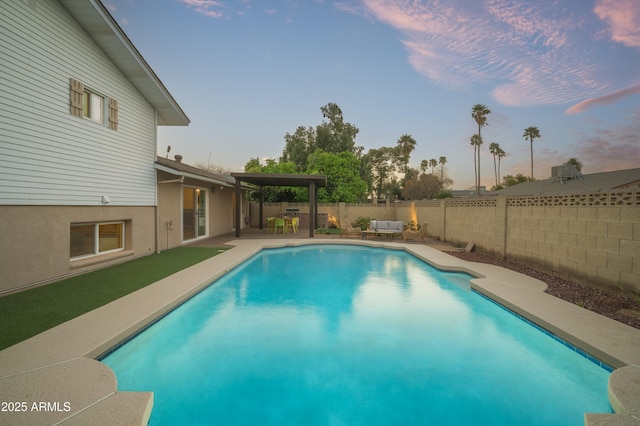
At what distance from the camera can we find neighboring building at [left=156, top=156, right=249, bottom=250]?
10.7 metres

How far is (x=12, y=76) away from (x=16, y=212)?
249 cm

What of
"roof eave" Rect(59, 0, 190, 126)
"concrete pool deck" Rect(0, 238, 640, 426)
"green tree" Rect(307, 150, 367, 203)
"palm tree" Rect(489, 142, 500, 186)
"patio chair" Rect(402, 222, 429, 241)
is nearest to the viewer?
"concrete pool deck" Rect(0, 238, 640, 426)

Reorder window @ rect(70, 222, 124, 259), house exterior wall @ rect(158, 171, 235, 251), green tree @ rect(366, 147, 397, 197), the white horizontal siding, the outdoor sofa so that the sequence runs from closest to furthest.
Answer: the white horizontal siding, window @ rect(70, 222, 124, 259), house exterior wall @ rect(158, 171, 235, 251), the outdoor sofa, green tree @ rect(366, 147, 397, 197)

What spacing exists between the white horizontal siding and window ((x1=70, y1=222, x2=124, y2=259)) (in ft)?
2.28

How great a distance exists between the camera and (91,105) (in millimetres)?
7508

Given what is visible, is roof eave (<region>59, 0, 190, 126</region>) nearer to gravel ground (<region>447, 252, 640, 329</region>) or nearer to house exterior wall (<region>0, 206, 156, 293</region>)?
house exterior wall (<region>0, 206, 156, 293</region>)

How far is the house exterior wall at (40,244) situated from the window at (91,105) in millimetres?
2297

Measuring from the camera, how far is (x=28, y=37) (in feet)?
18.9

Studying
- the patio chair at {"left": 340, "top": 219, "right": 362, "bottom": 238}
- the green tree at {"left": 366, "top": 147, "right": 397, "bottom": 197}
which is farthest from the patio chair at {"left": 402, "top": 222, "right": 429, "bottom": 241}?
the green tree at {"left": 366, "top": 147, "right": 397, "bottom": 197}

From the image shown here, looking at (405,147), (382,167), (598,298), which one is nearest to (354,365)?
(598,298)

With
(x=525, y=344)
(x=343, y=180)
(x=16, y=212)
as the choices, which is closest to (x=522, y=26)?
(x=525, y=344)

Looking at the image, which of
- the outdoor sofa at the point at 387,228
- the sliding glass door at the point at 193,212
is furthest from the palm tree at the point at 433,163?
the sliding glass door at the point at 193,212

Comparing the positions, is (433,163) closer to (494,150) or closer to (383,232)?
(494,150)

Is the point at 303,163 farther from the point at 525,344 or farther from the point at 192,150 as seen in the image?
the point at 525,344
